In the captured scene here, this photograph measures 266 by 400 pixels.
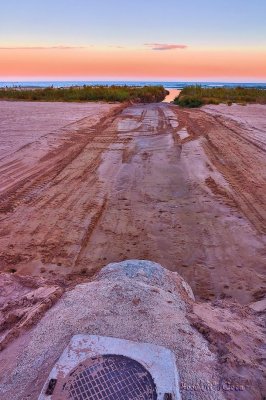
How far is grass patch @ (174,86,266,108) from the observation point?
30.8 metres

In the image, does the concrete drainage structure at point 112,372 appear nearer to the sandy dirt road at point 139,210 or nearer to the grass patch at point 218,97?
the sandy dirt road at point 139,210

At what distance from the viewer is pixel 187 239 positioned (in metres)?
6.18

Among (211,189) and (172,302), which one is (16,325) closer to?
(172,302)

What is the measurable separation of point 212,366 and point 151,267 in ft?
5.32

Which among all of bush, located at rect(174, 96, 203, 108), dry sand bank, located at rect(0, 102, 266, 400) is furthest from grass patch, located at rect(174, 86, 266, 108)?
dry sand bank, located at rect(0, 102, 266, 400)

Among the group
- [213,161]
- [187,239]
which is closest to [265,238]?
[187,239]

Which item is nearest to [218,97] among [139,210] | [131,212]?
[139,210]

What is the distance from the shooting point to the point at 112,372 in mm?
2889

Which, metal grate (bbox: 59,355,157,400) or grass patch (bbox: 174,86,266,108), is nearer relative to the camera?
metal grate (bbox: 59,355,157,400)

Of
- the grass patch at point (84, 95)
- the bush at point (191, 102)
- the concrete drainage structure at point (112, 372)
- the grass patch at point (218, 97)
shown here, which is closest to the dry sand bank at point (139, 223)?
the concrete drainage structure at point (112, 372)

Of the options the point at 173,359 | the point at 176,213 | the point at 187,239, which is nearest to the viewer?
the point at 173,359

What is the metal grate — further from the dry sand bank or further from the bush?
the bush

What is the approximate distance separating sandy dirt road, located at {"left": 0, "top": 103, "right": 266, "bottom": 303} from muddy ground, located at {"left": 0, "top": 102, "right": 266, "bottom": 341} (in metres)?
0.02

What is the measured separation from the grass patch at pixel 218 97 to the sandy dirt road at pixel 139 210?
1855 centimetres
